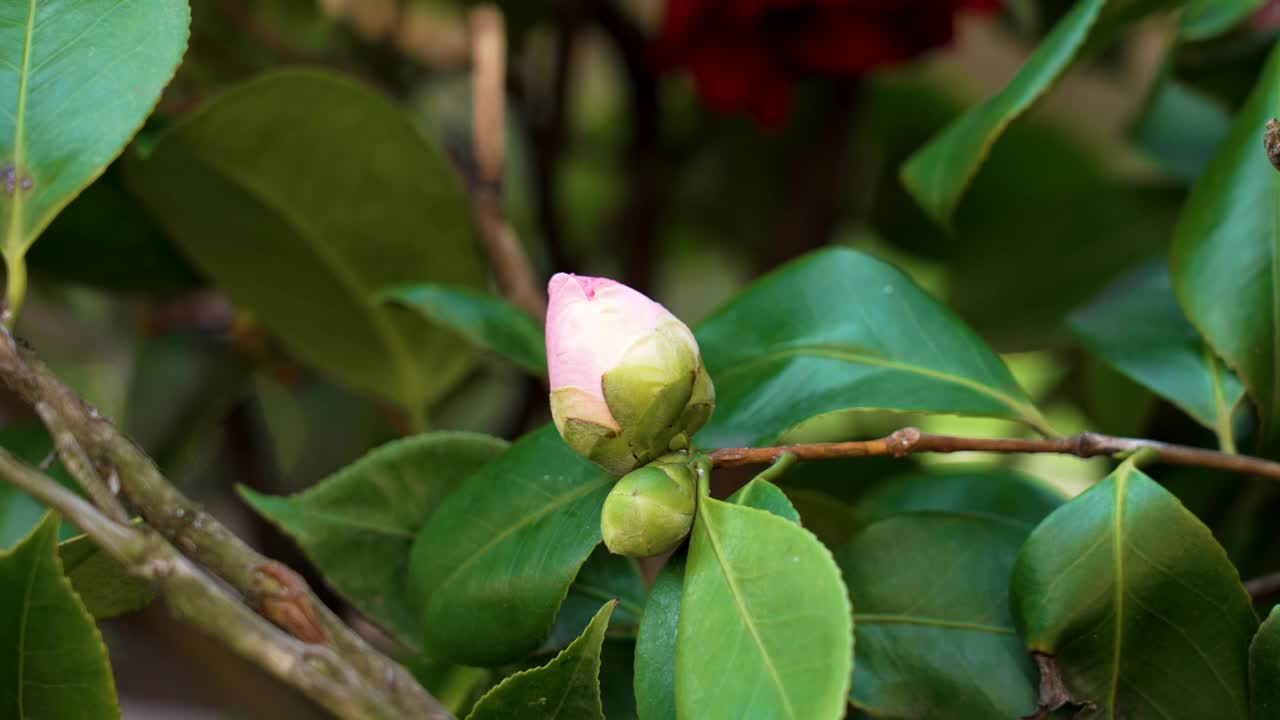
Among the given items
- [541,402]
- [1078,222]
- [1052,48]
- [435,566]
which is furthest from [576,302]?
[1078,222]

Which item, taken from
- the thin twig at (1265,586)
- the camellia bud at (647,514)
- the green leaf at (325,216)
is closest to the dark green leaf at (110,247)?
the green leaf at (325,216)

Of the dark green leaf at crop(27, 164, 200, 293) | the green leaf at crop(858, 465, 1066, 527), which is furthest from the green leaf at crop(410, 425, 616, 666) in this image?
the dark green leaf at crop(27, 164, 200, 293)

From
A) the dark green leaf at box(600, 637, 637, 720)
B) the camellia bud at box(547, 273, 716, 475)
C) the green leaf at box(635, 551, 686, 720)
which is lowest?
the dark green leaf at box(600, 637, 637, 720)

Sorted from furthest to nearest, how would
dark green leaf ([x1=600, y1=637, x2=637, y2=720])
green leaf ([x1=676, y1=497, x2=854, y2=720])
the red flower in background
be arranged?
1. the red flower in background
2. dark green leaf ([x1=600, y1=637, x2=637, y2=720])
3. green leaf ([x1=676, y1=497, x2=854, y2=720])

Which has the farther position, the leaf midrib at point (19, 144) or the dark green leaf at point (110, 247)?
the dark green leaf at point (110, 247)

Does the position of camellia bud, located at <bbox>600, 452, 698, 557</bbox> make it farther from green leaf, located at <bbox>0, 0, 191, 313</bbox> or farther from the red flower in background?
the red flower in background

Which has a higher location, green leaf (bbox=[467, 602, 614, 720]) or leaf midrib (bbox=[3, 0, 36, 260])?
leaf midrib (bbox=[3, 0, 36, 260])

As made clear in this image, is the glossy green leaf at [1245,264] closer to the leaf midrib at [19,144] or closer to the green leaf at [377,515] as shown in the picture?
the green leaf at [377,515]
